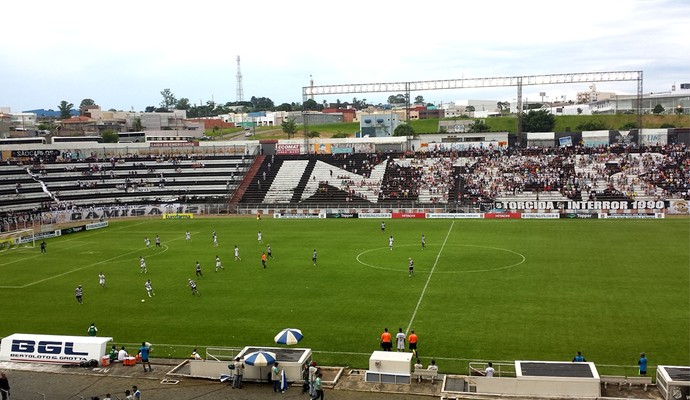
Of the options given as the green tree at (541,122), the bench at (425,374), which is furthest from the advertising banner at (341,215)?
the green tree at (541,122)

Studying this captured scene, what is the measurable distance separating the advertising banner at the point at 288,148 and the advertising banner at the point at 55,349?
80377 millimetres

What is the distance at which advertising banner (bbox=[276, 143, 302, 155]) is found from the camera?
105688 mm

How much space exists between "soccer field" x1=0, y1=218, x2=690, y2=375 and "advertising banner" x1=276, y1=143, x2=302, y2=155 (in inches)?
1810

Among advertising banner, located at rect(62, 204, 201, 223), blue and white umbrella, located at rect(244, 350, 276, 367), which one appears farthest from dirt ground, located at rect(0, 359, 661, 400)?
advertising banner, located at rect(62, 204, 201, 223)

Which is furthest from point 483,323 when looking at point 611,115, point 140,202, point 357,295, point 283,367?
point 611,115

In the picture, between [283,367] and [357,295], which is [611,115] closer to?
[357,295]

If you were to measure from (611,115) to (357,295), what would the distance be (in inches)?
5342

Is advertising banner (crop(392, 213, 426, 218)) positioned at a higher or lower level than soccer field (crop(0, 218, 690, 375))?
lower

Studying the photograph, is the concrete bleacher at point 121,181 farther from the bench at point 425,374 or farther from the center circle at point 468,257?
the bench at point 425,374

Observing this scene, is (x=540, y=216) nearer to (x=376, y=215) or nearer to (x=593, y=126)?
(x=376, y=215)

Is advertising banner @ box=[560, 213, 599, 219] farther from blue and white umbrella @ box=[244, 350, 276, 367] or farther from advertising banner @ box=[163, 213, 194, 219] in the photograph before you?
blue and white umbrella @ box=[244, 350, 276, 367]

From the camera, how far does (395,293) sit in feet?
120

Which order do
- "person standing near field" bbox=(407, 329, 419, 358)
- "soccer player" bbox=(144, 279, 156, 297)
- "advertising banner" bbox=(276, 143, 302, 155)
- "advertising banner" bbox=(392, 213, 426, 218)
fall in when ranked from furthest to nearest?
"advertising banner" bbox=(276, 143, 302, 155), "advertising banner" bbox=(392, 213, 426, 218), "soccer player" bbox=(144, 279, 156, 297), "person standing near field" bbox=(407, 329, 419, 358)

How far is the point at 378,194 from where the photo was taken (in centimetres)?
8556
